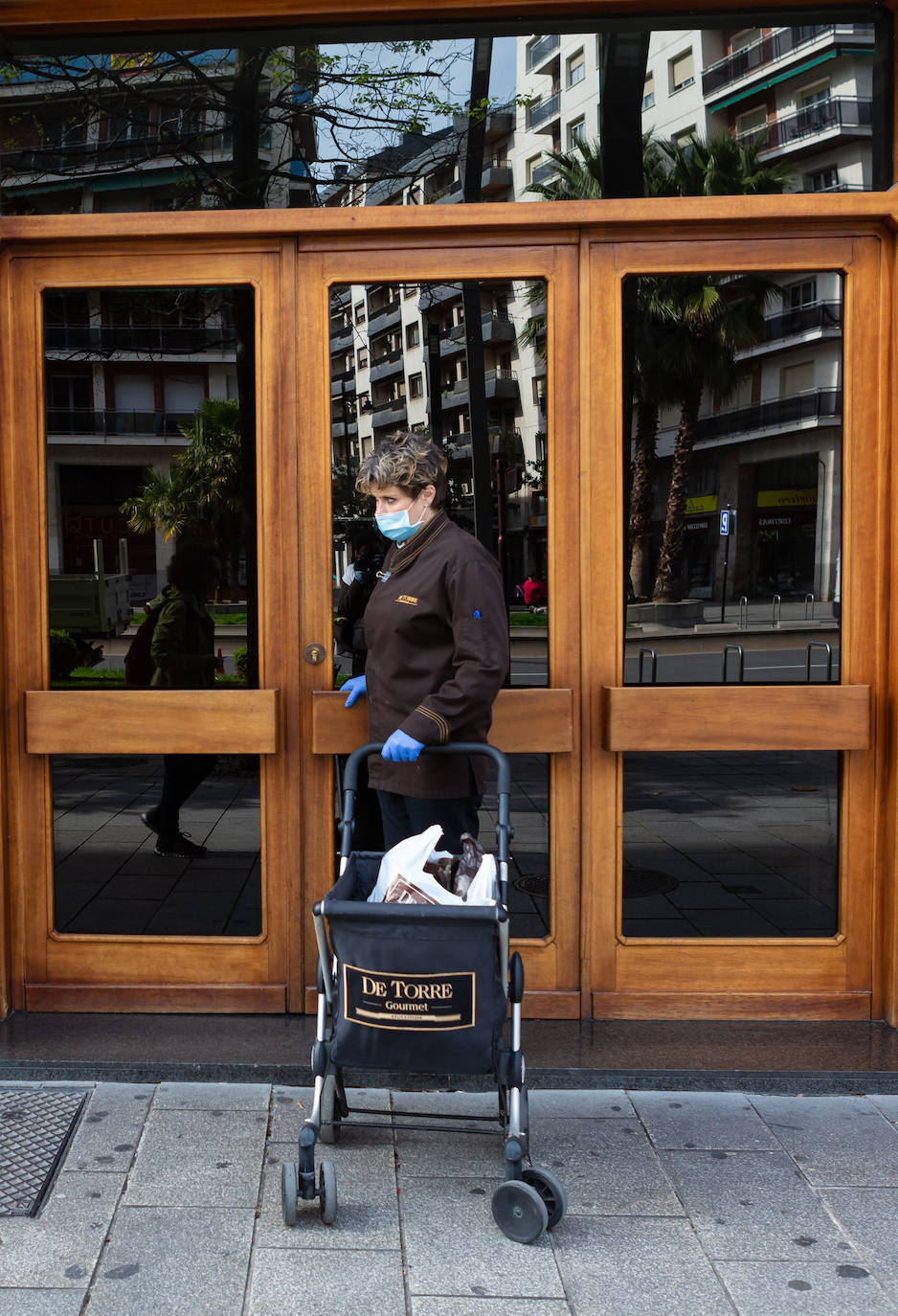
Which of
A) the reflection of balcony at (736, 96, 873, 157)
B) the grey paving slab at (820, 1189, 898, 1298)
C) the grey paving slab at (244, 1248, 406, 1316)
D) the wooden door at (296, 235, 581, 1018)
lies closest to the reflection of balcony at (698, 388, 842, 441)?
the wooden door at (296, 235, 581, 1018)

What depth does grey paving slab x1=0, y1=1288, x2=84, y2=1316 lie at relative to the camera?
8.35ft

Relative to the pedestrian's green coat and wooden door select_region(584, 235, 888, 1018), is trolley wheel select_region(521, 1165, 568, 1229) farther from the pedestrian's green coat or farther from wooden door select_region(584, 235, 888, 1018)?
the pedestrian's green coat

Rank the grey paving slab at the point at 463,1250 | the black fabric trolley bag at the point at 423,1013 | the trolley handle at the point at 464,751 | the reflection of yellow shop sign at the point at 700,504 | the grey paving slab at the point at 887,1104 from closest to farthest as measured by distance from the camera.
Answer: the grey paving slab at the point at 463,1250
the black fabric trolley bag at the point at 423,1013
the trolley handle at the point at 464,751
the grey paving slab at the point at 887,1104
the reflection of yellow shop sign at the point at 700,504

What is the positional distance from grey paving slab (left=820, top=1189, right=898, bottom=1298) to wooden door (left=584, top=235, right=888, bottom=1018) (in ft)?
3.40

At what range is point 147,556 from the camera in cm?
407

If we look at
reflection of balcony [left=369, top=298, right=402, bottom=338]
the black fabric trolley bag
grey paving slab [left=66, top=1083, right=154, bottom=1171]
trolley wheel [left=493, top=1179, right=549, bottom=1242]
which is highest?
reflection of balcony [left=369, top=298, right=402, bottom=338]

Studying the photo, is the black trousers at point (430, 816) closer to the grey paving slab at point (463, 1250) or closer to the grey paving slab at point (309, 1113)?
the grey paving slab at point (309, 1113)

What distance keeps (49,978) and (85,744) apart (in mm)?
872

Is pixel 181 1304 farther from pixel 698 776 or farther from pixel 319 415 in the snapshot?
pixel 319 415

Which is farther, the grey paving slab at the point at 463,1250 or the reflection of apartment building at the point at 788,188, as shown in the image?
the reflection of apartment building at the point at 788,188

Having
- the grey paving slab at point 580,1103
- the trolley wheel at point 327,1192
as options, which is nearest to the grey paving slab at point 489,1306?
the trolley wheel at point 327,1192

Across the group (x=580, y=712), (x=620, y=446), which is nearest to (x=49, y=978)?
(x=580, y=712)

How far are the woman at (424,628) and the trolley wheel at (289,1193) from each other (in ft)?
3.73

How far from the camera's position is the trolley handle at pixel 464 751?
10.2ft
